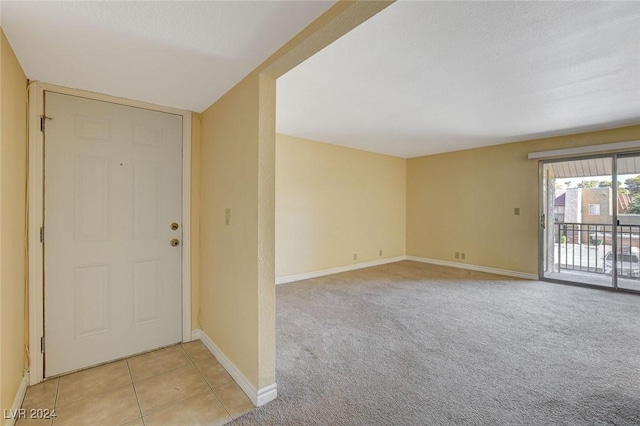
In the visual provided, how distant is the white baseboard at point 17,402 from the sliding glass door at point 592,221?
6250mm

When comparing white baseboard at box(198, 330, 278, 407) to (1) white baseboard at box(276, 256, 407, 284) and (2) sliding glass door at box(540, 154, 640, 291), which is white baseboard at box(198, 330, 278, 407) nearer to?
(1) white baseboard at box(276, 256, 407, 284)

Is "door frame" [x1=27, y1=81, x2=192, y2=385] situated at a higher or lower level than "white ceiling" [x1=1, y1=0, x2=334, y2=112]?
lower

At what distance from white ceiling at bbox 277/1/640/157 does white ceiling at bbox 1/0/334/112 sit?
682 mm

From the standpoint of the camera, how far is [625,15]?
1699 millimetres

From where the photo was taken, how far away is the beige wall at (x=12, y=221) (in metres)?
1.45

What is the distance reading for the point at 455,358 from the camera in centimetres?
228

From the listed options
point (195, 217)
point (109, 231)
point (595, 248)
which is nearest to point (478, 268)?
point (595, 248)

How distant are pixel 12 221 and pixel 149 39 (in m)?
1.31

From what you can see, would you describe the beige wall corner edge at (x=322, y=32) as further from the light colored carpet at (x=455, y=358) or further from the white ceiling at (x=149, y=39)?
the light colored carpet at (x=455, y=358)

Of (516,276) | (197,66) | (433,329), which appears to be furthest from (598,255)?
(197,66)

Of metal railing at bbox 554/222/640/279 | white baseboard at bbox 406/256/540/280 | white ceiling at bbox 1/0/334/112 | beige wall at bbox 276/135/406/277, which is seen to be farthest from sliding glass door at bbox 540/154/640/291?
white ceiling at bbox 1/0/334/112

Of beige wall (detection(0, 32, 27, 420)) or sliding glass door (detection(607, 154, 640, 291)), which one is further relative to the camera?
sliding glass door (detection(607, 154, 640, 291))

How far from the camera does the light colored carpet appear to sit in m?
1.69

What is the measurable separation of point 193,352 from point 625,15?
3.82 meters
